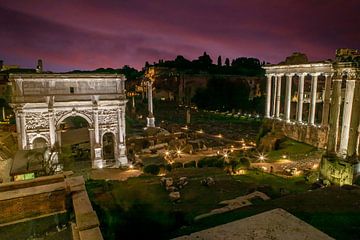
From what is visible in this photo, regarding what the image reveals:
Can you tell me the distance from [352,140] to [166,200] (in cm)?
1340

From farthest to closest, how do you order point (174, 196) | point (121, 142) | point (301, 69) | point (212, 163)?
point (301, 69) → point (121, 142) → point (212, 163) → point (174, 196)

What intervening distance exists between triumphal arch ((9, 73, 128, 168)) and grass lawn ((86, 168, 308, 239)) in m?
11.4

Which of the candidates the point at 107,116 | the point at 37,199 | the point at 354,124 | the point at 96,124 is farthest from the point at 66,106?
the point at 354,124

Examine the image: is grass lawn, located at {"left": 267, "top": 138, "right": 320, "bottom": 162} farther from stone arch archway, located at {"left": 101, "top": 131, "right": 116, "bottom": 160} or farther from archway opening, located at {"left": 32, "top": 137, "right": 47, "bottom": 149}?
archway opening, located at {"left": 32, "top": 137, "right": 47, "bottom": 149}

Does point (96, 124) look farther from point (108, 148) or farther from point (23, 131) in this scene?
point (108, 148)

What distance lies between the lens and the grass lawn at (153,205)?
1019cm

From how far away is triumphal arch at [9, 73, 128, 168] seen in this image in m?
23.8

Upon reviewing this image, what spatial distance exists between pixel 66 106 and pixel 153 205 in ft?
53.6

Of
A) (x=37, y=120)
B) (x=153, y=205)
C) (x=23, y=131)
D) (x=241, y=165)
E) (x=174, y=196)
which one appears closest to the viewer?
(x=153, y=205)

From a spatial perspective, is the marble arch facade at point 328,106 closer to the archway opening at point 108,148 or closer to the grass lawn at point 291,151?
the grass lawn at point 291,151

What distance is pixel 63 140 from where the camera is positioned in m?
29.9

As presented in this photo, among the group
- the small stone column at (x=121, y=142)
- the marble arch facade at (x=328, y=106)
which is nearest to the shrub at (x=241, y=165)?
the marble arch facade at (x=328, y=106)

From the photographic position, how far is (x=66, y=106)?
25.2m

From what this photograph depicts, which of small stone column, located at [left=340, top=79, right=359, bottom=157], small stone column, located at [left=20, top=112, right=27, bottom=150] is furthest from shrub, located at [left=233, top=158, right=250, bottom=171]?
small stone column, located at [left=20, top=112, right=27, bottom=150]
